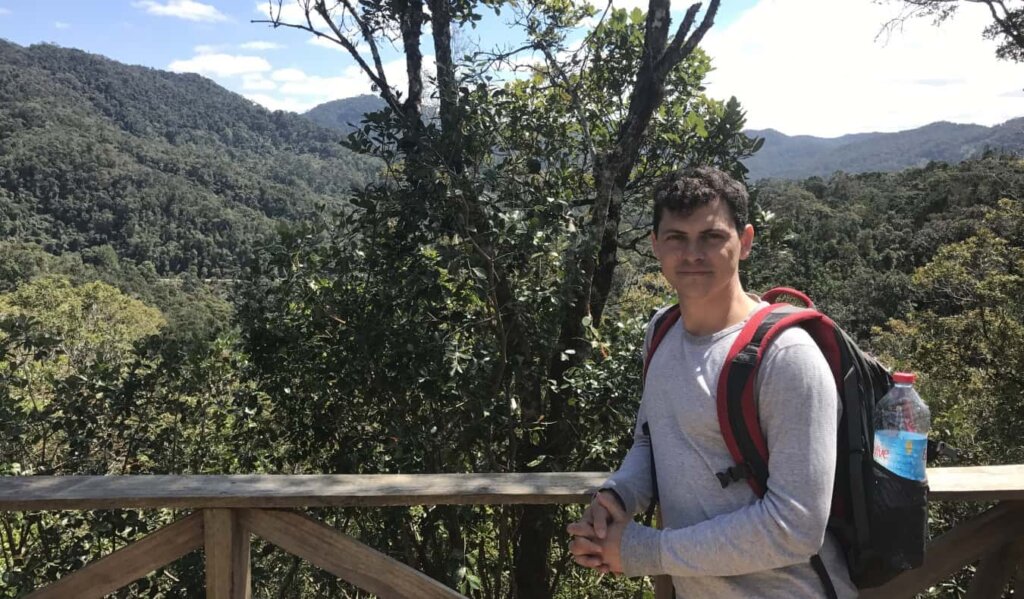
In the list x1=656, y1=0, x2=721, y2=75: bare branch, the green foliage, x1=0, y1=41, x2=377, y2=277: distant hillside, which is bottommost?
the green foliage

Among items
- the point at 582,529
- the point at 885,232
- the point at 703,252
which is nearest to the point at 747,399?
the point at 703,252

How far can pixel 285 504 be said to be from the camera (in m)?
1.45

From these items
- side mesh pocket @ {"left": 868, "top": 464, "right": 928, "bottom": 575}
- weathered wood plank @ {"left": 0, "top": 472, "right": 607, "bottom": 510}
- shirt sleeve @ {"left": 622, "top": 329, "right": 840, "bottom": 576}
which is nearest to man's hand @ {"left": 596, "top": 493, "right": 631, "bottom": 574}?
shirt sleeve @ {"left": 622, "top": 329, "right": 840, "bottom": 576}

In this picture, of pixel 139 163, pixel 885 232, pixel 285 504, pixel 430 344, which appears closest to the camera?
pixel 285 504

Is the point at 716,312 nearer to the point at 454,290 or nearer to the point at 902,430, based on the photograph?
the point at 902,430

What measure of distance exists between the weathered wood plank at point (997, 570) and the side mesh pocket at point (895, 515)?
912mm

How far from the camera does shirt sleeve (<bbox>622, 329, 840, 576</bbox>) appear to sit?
93 cm

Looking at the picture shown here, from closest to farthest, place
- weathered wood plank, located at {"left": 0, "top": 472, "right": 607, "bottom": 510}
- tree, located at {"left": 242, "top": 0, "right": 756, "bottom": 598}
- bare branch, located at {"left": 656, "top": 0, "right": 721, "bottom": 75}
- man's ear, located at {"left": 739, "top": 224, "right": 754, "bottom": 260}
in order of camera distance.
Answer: man's ear, located at {"left": 739, "top": 224, "right": 754, "bottom": 260} → weathered wood plank, located at {"left": 0, "top": 472, "right": 607, "bottom": 510} → tree, located at {"left": 242, "top": 0, "right": 756, "bottom": 598} → bare branch, located at {"left": 656, "top": 0, "right": 721, "bottom": 75}

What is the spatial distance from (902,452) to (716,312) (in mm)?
361

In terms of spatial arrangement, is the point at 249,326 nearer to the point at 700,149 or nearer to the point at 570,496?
the point at 570,496

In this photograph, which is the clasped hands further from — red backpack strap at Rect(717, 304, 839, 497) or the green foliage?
the green foliage

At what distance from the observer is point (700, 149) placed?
327 centimetres

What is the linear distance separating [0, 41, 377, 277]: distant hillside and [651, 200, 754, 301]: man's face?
1809 inches

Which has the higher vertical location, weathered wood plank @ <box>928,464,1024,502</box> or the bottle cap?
the bottle cap
